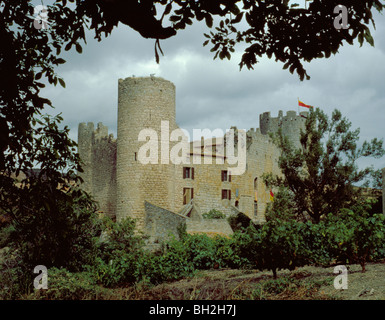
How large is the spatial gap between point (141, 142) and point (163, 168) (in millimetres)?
2119

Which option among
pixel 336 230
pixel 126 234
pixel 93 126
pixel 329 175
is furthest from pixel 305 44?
pixel 93 126

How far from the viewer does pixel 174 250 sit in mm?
16531

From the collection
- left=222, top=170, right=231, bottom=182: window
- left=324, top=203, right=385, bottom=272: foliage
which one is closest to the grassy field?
left=324, top=203, right=385, bottom=272: foliage

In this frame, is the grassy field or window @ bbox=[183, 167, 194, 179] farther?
window @ bbox=[183, 167, 194, 179]

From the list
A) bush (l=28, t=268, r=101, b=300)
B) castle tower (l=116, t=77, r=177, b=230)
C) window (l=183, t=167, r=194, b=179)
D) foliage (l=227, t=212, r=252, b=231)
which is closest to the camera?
bush (l=28, t=268, r=101, b=300)

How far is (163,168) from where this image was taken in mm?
31141

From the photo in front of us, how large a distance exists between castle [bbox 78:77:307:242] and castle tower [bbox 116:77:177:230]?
6 centimetres

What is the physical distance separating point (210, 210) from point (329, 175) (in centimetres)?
1132

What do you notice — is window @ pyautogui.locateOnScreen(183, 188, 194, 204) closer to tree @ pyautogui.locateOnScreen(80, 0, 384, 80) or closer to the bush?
the bush

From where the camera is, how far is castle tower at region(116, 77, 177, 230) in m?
30.7

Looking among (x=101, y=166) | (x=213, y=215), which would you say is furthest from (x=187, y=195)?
(x=101, y=166)

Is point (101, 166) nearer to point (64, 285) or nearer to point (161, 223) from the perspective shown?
point (161, 223)

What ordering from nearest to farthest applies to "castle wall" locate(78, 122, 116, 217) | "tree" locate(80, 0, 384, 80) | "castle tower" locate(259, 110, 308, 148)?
"tree" locate(80, 0, 384, 80) < "castle wall" locate(78, 122, 116, 217) < "castle tower" locate(259, 110, 308, 148)

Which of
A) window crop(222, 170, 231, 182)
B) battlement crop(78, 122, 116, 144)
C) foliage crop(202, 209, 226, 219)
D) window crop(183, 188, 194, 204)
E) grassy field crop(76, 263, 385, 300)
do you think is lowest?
grassy field crop(76, 263, 385, 300)
